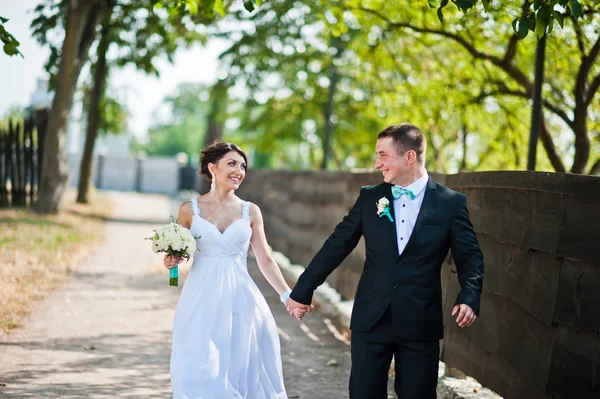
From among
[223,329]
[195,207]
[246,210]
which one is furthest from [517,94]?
[223,329]

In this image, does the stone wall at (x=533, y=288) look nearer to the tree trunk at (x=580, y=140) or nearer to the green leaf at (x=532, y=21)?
the green leaf at (x=532, y=21)

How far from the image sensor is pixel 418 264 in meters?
4.87

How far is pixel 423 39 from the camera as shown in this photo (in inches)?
611

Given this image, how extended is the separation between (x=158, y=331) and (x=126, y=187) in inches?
2238

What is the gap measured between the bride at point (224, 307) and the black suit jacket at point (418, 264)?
3.35 feet

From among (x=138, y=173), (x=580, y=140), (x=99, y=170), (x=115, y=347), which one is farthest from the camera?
(x=138, y=173)

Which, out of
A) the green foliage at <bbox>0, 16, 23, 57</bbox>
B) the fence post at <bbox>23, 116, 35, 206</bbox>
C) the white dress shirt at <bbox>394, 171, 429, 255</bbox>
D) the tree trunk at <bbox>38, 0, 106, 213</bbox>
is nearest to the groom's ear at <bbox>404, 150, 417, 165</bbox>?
the white dress shirt at <bbox>394, 171, 429, 255</bbox>

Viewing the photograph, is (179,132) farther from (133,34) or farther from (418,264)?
(418,264)

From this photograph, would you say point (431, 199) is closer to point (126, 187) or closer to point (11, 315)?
point (11, 315)

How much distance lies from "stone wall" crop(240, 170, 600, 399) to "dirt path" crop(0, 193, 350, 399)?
1.67 m

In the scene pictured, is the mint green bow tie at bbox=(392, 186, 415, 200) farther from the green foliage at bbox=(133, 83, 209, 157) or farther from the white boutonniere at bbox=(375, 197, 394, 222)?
the green foliage at bbox=(133, 83, 209, 157)

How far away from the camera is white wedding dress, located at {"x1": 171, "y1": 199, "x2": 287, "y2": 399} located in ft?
18.6

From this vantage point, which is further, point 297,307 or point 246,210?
point 246,210

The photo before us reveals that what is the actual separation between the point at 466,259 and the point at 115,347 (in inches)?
186
